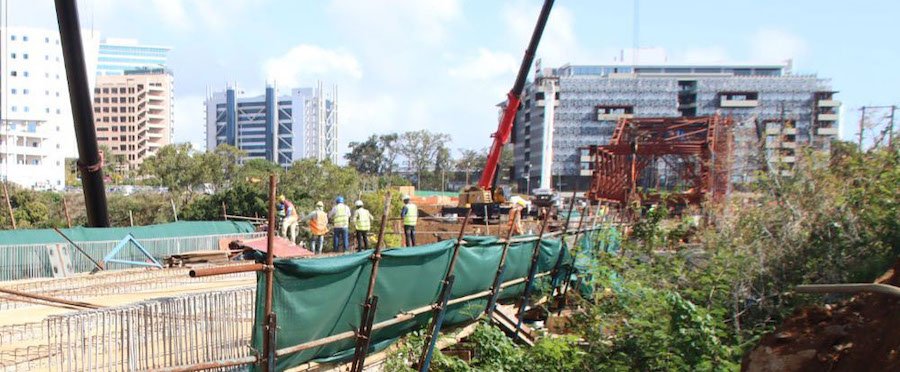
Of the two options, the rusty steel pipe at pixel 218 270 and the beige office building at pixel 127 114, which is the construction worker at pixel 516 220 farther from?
the beige office building at pixel 127 114

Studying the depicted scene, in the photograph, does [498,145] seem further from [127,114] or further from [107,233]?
[127,114]

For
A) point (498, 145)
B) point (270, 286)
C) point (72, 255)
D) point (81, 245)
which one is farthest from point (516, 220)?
point (270, 286)

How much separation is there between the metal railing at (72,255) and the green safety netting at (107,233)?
0.20 m

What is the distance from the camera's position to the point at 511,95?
28984 mm

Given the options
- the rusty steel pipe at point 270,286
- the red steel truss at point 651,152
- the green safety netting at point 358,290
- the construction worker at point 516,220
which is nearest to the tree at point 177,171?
the construction worker at point 516,220

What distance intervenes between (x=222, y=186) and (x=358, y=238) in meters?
30.6

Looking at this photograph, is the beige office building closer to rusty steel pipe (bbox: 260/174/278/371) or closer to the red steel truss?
the red steel truss

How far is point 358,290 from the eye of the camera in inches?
304

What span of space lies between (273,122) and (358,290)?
166852mm

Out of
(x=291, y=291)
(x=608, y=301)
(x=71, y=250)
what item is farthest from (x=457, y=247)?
(x=71, y=250)

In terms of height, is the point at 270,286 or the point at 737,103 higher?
the point at 737,103

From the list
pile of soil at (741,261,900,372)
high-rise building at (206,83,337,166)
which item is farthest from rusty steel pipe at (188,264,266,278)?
high-rise building at (206,83,337,166)

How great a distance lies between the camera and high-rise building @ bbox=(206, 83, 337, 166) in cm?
16875

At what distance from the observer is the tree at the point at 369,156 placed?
344ft
